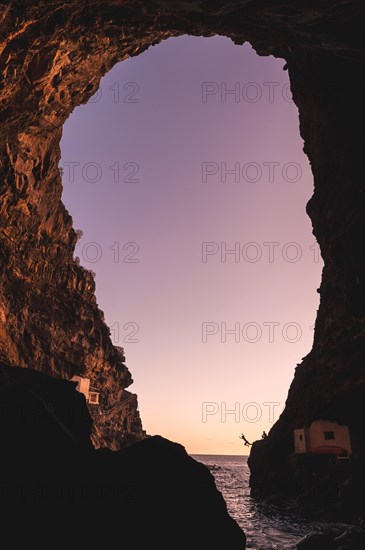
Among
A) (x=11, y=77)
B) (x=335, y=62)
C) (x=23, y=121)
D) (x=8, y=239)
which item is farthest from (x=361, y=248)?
(x=8, y=239)

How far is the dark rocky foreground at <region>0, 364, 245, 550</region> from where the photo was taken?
7719 millimetres

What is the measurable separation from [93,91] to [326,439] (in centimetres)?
3419

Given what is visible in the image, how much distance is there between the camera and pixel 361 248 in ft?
38.3

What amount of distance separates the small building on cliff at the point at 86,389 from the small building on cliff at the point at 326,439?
29.5 meters

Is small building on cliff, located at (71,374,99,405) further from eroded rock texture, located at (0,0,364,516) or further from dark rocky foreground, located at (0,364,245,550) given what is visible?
dark rocky foreground, located at (0,364,245,550)

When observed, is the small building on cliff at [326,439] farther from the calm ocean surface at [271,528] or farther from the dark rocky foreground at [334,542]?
the dark rocky foreground at [334,542]

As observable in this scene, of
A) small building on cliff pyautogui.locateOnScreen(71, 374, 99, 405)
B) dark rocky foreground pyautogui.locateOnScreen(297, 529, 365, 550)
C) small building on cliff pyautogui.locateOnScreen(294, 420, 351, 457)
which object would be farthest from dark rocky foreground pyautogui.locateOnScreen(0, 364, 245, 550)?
small building on cliff pyautogui.locateOnScreen(71, 374, 99, 405)

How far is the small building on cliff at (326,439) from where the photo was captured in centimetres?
3013

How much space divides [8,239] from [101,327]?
26.6m

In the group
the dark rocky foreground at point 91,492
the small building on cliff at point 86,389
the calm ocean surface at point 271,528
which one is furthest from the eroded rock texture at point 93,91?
the dark rocky foreground at point 91,492

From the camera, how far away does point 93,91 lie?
26.2 metres

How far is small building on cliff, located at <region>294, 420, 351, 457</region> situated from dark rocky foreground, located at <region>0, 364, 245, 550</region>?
24892 millimetres

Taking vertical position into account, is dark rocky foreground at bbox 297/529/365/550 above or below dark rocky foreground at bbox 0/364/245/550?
below

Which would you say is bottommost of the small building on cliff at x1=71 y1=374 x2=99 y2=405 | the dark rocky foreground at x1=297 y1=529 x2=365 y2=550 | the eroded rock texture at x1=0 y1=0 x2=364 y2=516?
the dark rocky foreground at x1=297 y1=529 x2=365 y2=550
